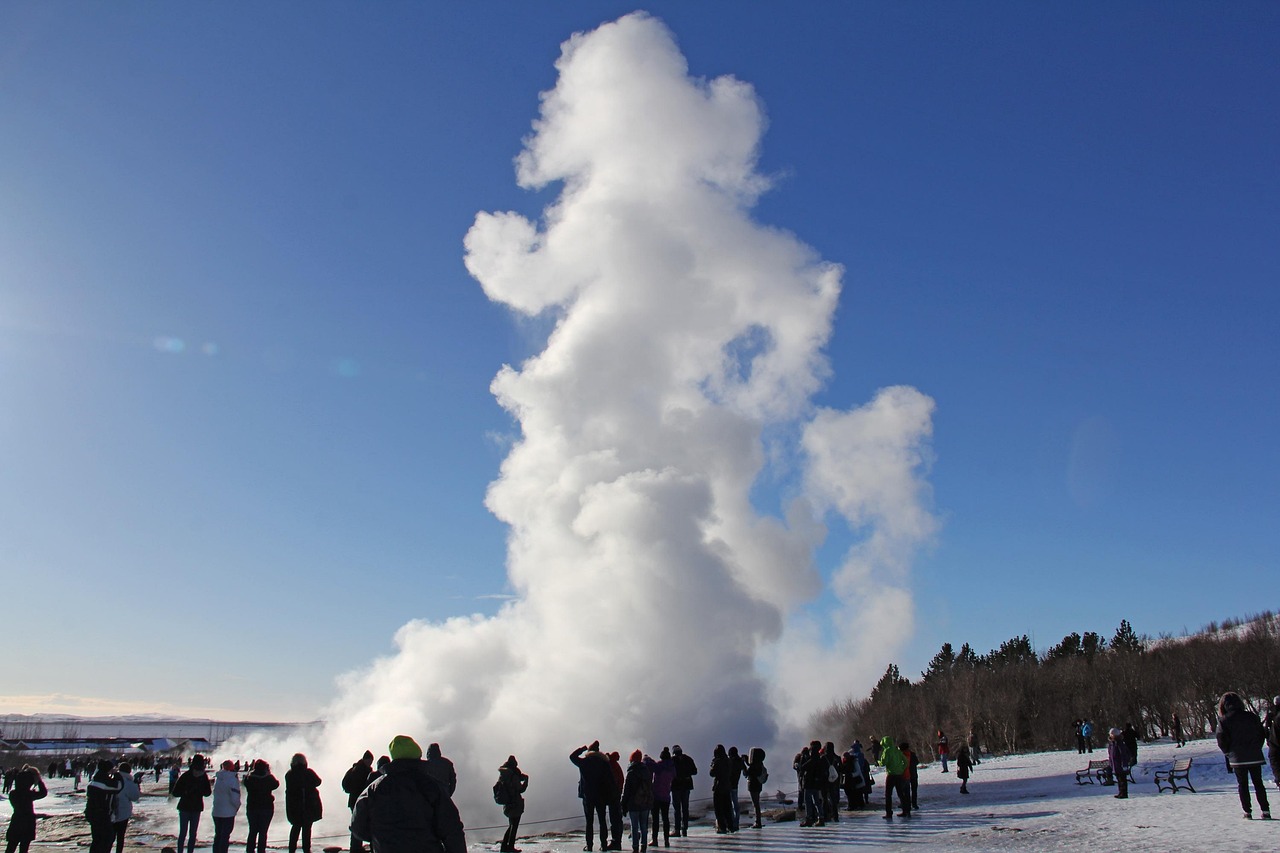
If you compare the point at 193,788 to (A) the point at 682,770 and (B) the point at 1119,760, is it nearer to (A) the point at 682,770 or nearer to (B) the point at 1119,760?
(A) the point at 682,770

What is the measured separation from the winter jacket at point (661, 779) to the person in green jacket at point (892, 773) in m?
5.30

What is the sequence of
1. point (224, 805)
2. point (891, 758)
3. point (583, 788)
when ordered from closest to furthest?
1. point (224, 805)
2. point (583, 788)
3. point (891, 758)

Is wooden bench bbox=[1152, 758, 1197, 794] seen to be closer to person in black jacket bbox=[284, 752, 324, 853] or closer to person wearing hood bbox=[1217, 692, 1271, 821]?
person wearing hood bbox=[1217, 692, 1271, 821]

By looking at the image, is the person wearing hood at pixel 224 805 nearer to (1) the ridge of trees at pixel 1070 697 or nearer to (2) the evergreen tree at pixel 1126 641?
(1) the ridge of trees at pixel 1070 697

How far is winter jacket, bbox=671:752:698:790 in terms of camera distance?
67.7ft

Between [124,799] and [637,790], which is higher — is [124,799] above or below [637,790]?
above

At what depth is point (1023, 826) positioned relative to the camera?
18.5 m

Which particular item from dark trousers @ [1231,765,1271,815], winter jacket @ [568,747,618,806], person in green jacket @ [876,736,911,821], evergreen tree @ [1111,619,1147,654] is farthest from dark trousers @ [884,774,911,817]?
evergreen tree @ [1111,619,1147,654]

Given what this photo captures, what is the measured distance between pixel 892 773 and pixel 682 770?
5305 millimetres

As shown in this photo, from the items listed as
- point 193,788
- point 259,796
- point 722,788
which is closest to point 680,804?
point 722,788

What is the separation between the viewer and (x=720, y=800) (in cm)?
2119

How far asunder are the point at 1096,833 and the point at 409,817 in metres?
14.5

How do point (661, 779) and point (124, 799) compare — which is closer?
point (124, 799)

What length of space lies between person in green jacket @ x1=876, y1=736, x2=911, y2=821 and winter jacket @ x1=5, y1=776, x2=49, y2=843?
1773 centimetres
